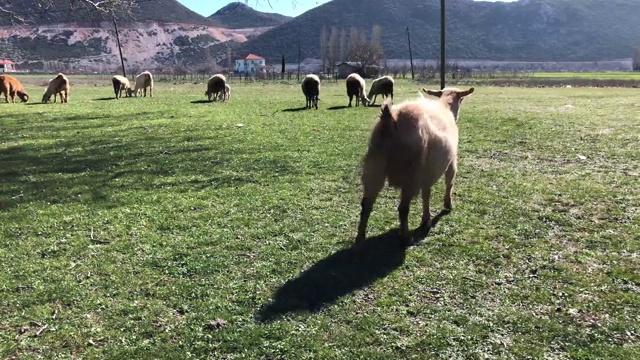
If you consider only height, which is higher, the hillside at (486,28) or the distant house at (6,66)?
the hillside at (486,28)

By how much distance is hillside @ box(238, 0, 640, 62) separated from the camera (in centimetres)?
15088

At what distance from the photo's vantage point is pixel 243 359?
11.7ft

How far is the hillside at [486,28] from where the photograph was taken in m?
151

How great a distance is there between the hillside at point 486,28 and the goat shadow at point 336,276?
14209 centimetres

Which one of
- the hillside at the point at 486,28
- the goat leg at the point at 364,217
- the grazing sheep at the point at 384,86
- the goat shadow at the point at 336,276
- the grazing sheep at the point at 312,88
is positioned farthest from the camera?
the hillside at the point at 486,28

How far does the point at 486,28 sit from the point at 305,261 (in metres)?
188

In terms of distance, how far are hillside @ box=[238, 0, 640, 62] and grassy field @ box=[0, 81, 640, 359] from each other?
13867cm

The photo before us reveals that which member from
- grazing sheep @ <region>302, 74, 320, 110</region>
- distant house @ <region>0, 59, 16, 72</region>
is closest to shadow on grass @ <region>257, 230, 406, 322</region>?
grazing sheep @ <region>302, 74, 320, 110</region>

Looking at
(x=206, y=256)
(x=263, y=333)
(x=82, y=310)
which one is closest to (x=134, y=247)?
(x=206, y=256)

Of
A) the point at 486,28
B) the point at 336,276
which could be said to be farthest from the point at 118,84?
the point at 486,28

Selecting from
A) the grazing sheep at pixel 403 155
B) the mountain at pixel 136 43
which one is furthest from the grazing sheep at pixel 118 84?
the mountain at pixel 136 43

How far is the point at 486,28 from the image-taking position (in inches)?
6826

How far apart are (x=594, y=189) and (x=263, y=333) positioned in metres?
6.45

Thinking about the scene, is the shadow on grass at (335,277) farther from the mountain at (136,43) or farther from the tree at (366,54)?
the mountain at (136,43)
